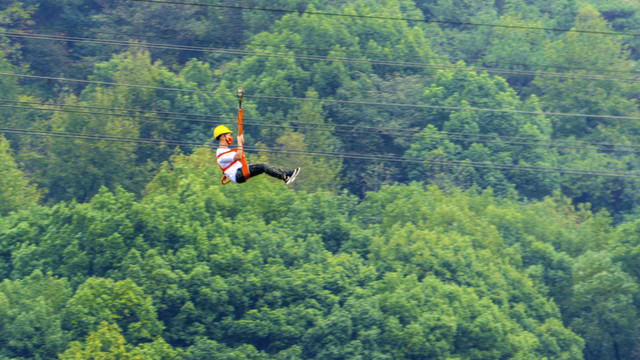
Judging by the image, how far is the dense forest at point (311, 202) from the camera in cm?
3500

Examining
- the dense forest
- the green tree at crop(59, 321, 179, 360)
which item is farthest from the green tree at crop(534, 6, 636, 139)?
the green tree at crop(59, 321, 179, 360)

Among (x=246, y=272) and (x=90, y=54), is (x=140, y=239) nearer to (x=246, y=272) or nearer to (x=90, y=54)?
(x=246, y=272)

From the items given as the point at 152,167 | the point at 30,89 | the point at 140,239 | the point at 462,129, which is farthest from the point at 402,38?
the point at 140,239

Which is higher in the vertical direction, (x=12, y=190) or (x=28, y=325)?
(x=12, y=190)

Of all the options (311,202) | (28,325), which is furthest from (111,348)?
(311,202)

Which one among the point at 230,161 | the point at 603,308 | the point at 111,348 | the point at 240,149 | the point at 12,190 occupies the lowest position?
the point at 240,149

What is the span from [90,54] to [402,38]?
24.3 meters

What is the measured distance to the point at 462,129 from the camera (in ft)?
196

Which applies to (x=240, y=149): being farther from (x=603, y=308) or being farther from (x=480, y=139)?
(x=480, y=139)

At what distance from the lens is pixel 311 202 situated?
42312 mm

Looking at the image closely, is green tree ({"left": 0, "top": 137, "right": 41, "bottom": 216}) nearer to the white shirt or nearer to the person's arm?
the white shirt

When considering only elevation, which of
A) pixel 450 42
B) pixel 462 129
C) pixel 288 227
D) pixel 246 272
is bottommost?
pixel 246 272

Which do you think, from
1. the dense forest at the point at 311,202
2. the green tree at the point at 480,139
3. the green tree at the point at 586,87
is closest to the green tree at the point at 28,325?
the dense forest at the point at 311,202

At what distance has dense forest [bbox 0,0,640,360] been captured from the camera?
35000 mm
